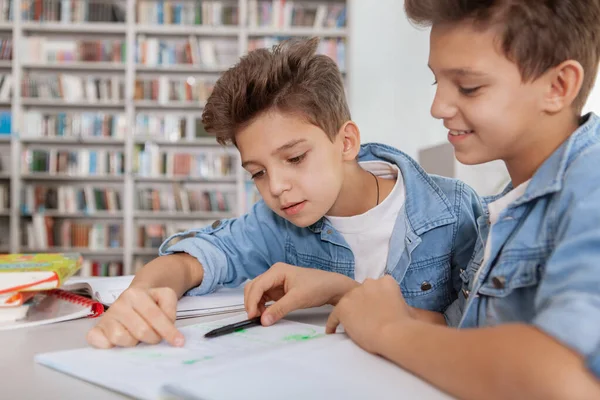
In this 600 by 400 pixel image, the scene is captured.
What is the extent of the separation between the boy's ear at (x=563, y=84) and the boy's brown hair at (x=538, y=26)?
0.01 metres

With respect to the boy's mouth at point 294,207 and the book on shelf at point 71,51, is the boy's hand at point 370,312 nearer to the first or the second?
the boy's mouth at point 294,207

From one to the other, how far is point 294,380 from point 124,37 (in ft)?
14.6

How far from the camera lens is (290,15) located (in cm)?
412

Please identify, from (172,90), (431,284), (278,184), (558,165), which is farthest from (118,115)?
(558,165)

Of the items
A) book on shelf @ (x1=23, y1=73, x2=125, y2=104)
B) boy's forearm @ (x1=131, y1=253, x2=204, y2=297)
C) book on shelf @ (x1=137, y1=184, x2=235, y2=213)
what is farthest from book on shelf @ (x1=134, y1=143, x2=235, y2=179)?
boy's forearm @ (x1=131, y1=253, x2=204, y2=297)

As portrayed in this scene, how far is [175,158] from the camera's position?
416cm

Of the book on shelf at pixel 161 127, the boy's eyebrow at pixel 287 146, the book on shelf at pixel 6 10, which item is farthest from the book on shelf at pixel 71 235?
the boy's eyebrow at pixel 287 146

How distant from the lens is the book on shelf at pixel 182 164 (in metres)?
4.11

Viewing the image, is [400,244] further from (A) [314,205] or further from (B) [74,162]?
(B) [74,162]

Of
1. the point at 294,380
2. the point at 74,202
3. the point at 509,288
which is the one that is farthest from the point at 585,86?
the point at 74,202

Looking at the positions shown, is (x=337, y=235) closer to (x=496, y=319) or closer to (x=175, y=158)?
(x=496, y=319)

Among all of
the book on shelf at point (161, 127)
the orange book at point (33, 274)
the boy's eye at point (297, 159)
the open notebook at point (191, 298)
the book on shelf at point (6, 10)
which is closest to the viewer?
the orange book at point (33, 274)

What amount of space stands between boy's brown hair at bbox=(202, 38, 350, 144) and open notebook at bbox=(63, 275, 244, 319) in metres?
0.32

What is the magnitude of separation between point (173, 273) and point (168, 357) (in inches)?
14.0
